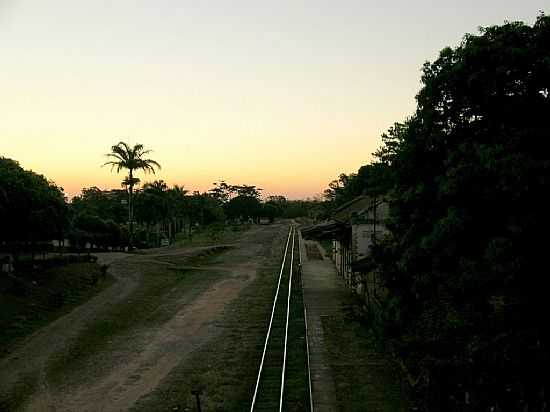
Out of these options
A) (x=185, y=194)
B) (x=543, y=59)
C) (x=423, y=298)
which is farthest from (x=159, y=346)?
(x=185, y=194)

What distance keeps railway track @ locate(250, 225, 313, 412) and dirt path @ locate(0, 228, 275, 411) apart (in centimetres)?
280

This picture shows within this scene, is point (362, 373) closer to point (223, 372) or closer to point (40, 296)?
point (223, 372)

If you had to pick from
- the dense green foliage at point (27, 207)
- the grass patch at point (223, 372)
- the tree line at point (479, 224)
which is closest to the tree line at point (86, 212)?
the dense green foliage at point (27, 207)

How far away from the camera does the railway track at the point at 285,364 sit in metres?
14.9

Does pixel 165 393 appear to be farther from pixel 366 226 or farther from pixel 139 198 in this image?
pixel 139 198

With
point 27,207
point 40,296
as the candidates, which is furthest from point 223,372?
point 27,207

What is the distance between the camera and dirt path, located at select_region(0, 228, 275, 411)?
15.8 metres

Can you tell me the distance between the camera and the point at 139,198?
83.1 metres

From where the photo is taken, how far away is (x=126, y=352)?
20.8 m

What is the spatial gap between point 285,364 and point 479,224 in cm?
885

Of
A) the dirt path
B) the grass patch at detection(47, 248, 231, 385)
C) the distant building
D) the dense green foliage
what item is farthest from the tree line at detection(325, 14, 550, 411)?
the dense green foliage

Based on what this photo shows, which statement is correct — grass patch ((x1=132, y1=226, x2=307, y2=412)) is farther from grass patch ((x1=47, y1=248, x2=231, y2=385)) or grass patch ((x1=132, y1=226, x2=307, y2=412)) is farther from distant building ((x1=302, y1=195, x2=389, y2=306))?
distant building ((x1=302, y1=195, x2=389, y2=306))

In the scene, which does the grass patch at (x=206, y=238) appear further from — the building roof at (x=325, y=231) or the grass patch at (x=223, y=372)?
the grass patch at (x=223, y=372)

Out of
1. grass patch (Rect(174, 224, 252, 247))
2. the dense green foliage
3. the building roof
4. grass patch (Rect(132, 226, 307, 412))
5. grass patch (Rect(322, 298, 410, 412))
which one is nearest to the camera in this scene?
grass patch (Rect(322, 298, 410, 412))
